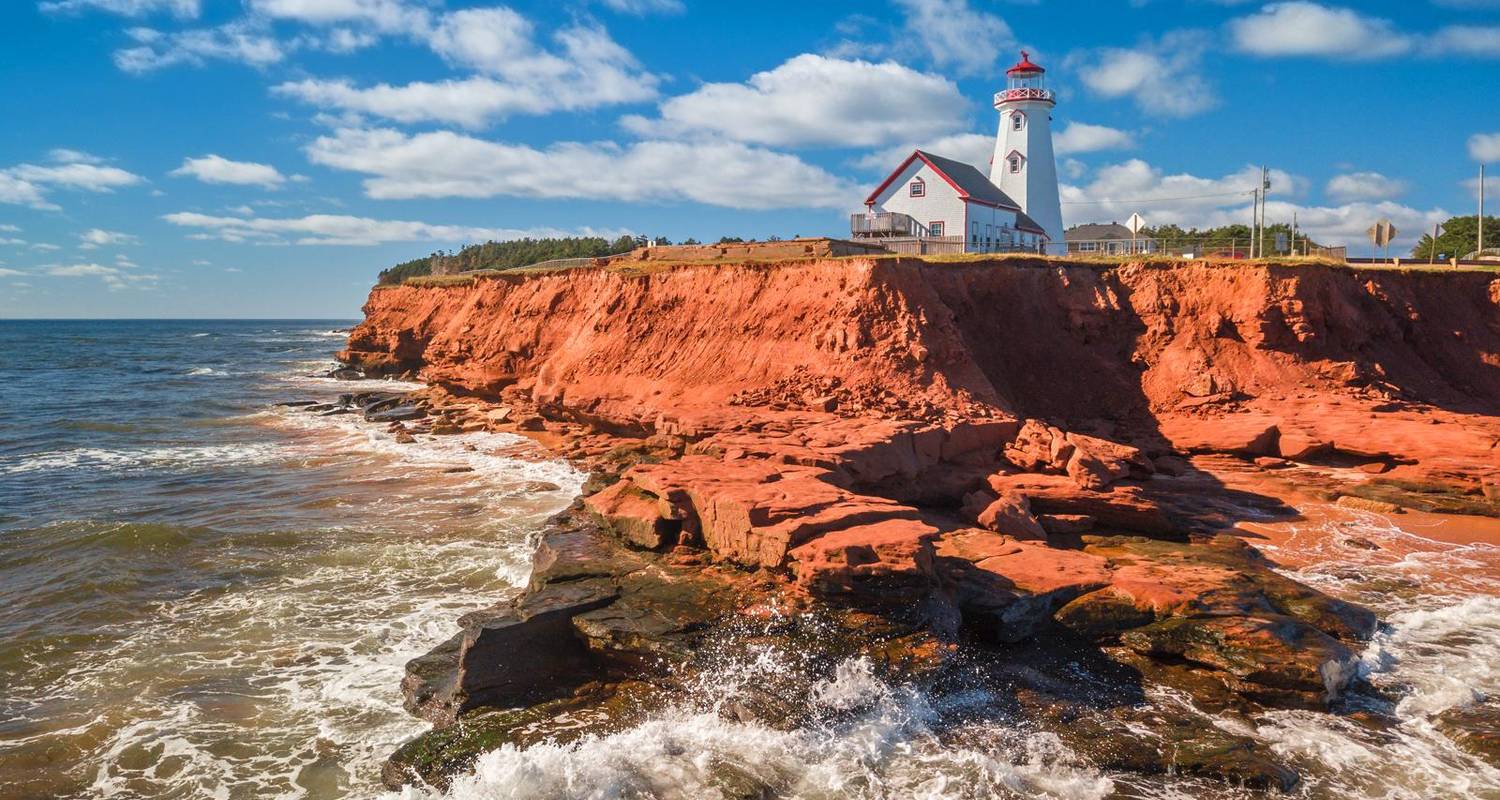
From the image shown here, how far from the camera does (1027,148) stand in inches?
1734

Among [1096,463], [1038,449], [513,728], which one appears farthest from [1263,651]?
[513,728]

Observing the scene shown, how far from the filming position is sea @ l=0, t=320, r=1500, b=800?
28.5 feet

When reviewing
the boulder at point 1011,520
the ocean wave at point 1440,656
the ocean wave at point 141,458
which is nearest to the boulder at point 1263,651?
the ocean wave at point 1440,656

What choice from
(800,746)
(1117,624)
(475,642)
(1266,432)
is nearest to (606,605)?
(475,642)

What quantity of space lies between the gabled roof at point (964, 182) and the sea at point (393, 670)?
82.1 feet

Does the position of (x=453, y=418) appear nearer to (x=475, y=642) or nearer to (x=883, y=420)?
(x=883, y=420)

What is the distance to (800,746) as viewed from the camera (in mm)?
9070

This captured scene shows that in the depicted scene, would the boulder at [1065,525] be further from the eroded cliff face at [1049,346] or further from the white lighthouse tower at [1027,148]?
the white lighthouse tower at [1027,148]

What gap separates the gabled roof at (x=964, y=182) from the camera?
39.1 m

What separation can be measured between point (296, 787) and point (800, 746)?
5.37m

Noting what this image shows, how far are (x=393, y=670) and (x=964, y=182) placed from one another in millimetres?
35280

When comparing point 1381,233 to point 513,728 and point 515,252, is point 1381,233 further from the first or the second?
point 515,252

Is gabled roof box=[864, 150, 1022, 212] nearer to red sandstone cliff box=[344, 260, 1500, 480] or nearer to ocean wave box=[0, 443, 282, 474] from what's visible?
red sandstone cliff box=[344, 260, 1500, 480]

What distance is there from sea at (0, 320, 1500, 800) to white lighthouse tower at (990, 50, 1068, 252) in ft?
100
